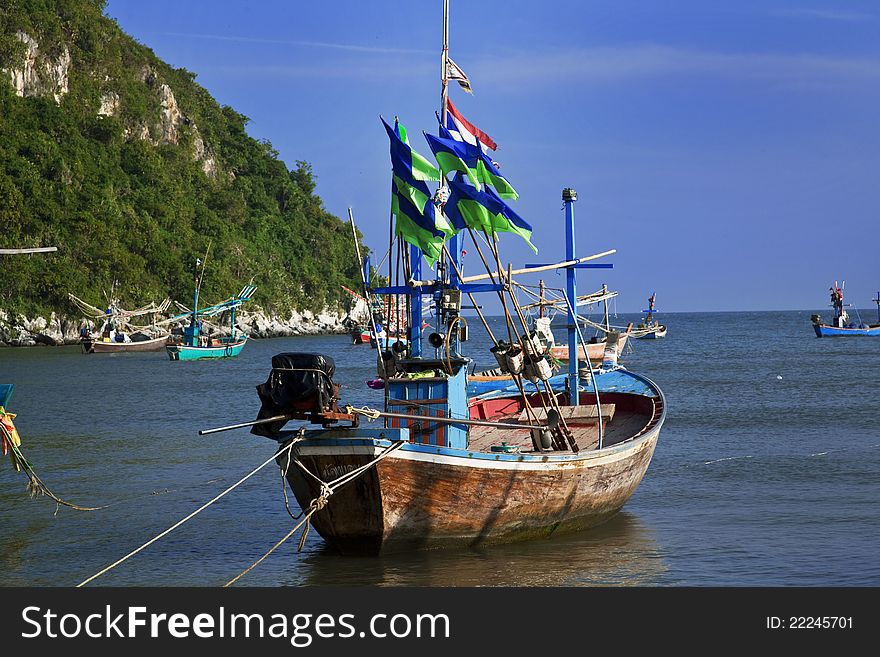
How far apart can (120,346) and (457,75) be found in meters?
58.8

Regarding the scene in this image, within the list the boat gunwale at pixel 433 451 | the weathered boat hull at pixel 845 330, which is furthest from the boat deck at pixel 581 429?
the weathered boat hull at pixel 845 330

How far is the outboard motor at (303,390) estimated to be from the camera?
12.3m

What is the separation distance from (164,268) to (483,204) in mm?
78514

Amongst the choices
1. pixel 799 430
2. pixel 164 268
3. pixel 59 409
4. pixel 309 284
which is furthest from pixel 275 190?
pixel 799 430

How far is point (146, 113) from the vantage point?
102 metres

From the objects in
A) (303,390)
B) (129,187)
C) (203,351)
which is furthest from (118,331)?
(303,390)

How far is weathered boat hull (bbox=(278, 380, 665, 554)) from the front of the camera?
12.5m

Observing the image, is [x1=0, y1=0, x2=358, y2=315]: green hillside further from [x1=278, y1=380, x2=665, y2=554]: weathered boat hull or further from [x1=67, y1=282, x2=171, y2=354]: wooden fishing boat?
[x1=278, y1=380, x2=665, y2=554]: weathered boat hull

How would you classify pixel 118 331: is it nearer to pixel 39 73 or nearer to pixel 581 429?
A: pixel 39 73

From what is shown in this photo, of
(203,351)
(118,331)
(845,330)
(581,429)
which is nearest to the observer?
(581,429)

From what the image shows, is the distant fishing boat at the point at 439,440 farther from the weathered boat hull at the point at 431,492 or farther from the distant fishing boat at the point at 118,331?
the distant fishing boat at the point at 118,331

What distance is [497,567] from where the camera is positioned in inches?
520

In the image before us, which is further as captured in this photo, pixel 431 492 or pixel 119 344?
pixel 119 344

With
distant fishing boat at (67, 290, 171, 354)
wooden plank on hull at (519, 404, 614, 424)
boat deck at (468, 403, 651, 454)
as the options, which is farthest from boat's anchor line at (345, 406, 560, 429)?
distant fishing boat at (67, 290, 171, 354)
